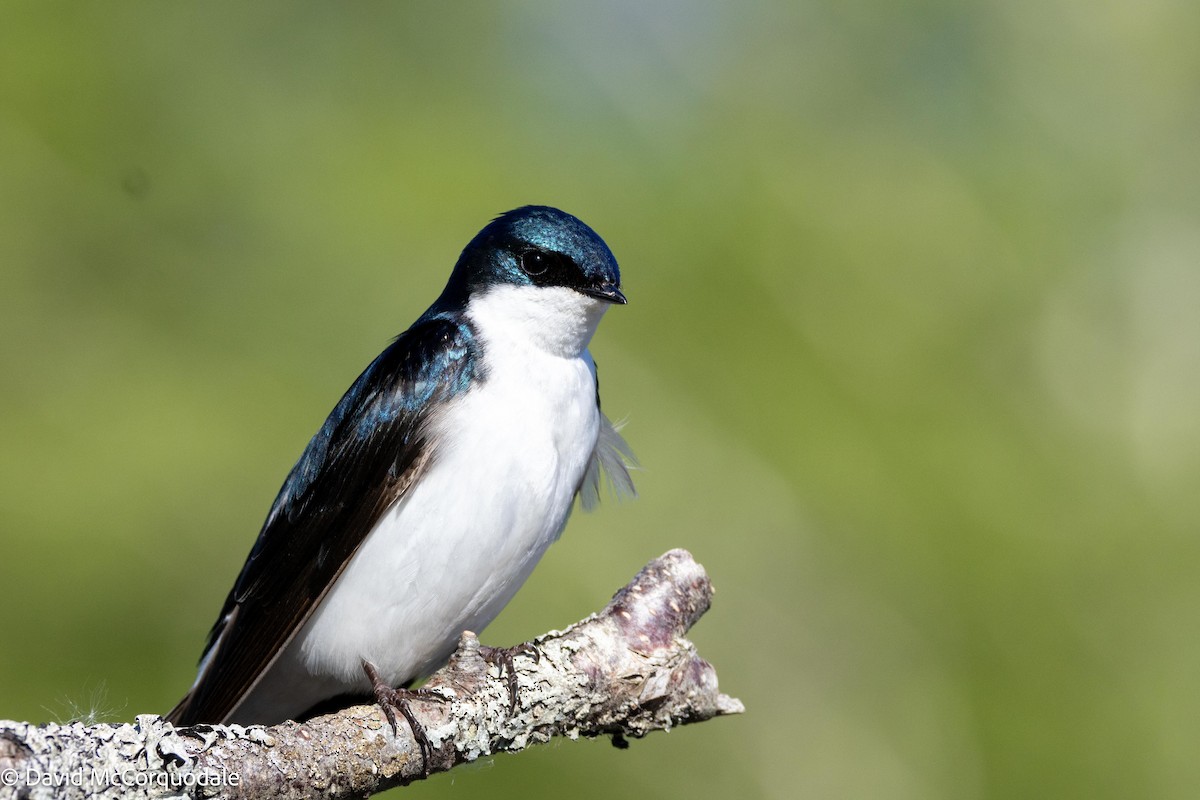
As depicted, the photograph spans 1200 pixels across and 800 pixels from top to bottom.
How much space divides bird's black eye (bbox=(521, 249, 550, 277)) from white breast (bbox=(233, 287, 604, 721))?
52mm

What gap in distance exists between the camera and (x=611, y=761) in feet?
10.4

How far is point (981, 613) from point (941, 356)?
2.90ft

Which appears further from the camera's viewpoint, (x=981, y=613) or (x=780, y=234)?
(x=780, y=234)

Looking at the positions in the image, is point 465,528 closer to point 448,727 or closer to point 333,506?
point 333,506

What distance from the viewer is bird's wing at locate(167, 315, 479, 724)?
2.32 m

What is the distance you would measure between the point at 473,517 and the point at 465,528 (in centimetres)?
3

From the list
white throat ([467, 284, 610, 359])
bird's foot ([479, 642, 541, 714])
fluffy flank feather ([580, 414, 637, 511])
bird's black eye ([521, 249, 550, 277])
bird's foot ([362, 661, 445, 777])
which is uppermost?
bird's black eye ([521, 249, 550, 277])

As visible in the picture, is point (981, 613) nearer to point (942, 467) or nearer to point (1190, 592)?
point (942, 467)

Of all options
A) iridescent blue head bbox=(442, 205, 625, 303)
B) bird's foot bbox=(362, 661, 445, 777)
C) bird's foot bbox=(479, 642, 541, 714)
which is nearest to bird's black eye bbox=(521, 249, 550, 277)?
iridescent blue head bbox=(442, 205, 625, 303)

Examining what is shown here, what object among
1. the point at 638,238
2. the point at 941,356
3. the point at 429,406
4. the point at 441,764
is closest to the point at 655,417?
the point at 638,238

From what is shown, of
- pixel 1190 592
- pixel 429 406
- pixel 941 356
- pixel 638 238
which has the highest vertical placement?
pixel 638 238

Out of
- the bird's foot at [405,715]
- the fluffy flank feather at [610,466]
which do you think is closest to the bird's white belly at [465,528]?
the fluffy flank feather at [610,466]

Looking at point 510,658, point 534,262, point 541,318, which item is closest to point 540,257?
point 534,262

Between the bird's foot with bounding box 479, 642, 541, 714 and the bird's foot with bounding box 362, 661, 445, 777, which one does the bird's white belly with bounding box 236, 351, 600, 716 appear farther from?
the bird's foot with bounding box 362, 661, 445, 777
